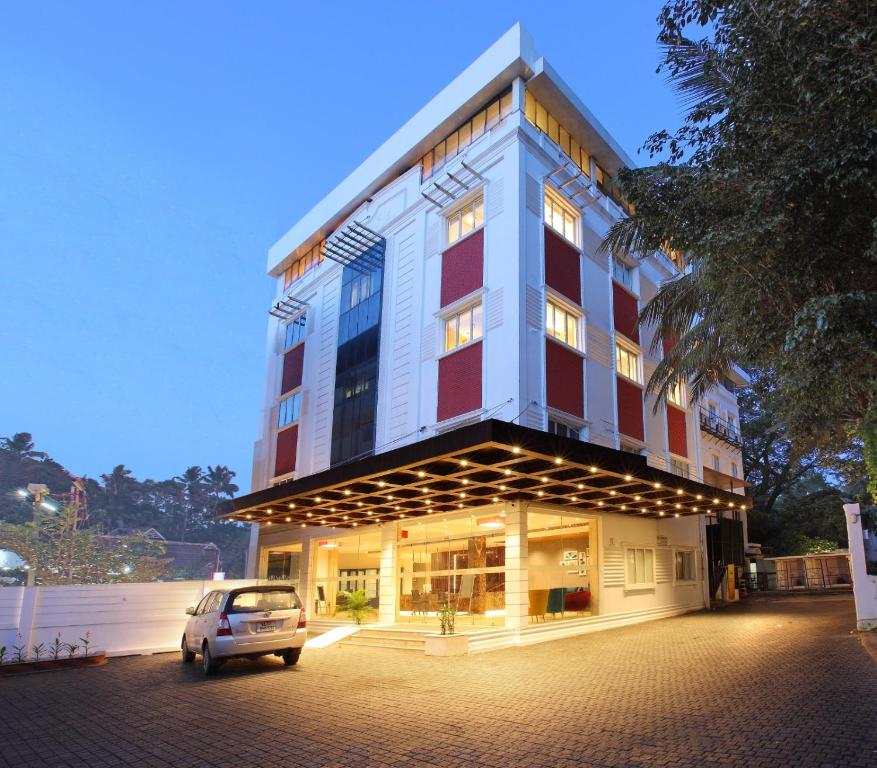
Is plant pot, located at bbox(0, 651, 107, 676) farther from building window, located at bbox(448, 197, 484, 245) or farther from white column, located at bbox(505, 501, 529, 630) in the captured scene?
building window, located at bbox(448, 197, 484, 245)

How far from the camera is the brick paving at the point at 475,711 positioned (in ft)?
18.7

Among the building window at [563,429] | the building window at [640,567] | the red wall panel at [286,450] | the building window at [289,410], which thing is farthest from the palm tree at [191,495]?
the building window at [563,429]

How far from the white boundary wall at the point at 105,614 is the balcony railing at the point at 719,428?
20310 mm

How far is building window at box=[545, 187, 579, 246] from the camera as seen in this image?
Result: 19.5 metres

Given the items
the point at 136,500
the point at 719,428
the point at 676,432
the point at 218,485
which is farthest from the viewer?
the point at 218,485

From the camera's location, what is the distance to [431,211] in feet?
69.7

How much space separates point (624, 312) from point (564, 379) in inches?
215

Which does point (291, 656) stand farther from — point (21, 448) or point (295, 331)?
point (21, 448)

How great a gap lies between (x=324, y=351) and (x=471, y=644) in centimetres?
1436

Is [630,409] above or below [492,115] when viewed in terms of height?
below

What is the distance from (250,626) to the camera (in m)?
11.2

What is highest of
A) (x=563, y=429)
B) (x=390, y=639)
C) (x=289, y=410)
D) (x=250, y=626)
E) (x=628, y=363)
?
(x=628, y=363)

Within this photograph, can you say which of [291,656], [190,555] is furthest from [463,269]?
[190,555]

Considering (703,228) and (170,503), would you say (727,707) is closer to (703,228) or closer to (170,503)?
(703,228)
